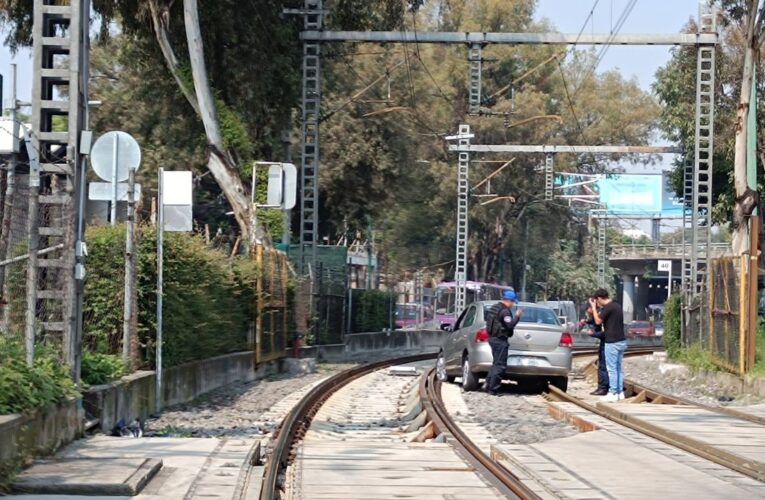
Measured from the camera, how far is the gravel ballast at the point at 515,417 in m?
15.2

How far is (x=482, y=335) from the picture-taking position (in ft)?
72.1

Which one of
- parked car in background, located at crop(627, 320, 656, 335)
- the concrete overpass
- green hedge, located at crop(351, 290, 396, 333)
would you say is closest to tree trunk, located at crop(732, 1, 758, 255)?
green hedge, located at crop(351, 290, 396, 333)

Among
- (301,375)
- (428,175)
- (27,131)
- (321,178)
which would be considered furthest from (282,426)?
(428,175)

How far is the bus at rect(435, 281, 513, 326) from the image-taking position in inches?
2356

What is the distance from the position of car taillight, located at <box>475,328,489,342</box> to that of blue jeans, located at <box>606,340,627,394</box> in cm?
201

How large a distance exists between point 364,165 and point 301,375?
2520cm

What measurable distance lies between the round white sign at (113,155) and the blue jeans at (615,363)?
29.0 ft

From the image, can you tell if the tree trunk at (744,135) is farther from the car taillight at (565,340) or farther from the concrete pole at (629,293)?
the concrete pole at (629,293)

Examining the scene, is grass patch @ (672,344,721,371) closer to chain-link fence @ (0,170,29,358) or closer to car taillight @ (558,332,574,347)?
car taillight @ (558,332,574,347)

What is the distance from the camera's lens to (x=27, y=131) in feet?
44.8

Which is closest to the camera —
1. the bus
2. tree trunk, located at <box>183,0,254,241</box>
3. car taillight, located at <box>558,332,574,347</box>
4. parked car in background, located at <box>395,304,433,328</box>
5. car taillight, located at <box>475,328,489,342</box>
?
car taillight, located at <box>475,328,489,342</box>

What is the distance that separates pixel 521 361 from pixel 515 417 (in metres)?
4.53

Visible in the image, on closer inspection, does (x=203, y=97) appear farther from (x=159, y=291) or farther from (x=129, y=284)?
(x=129, y=284)

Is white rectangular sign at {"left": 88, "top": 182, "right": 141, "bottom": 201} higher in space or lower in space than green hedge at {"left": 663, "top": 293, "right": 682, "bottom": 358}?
higher
